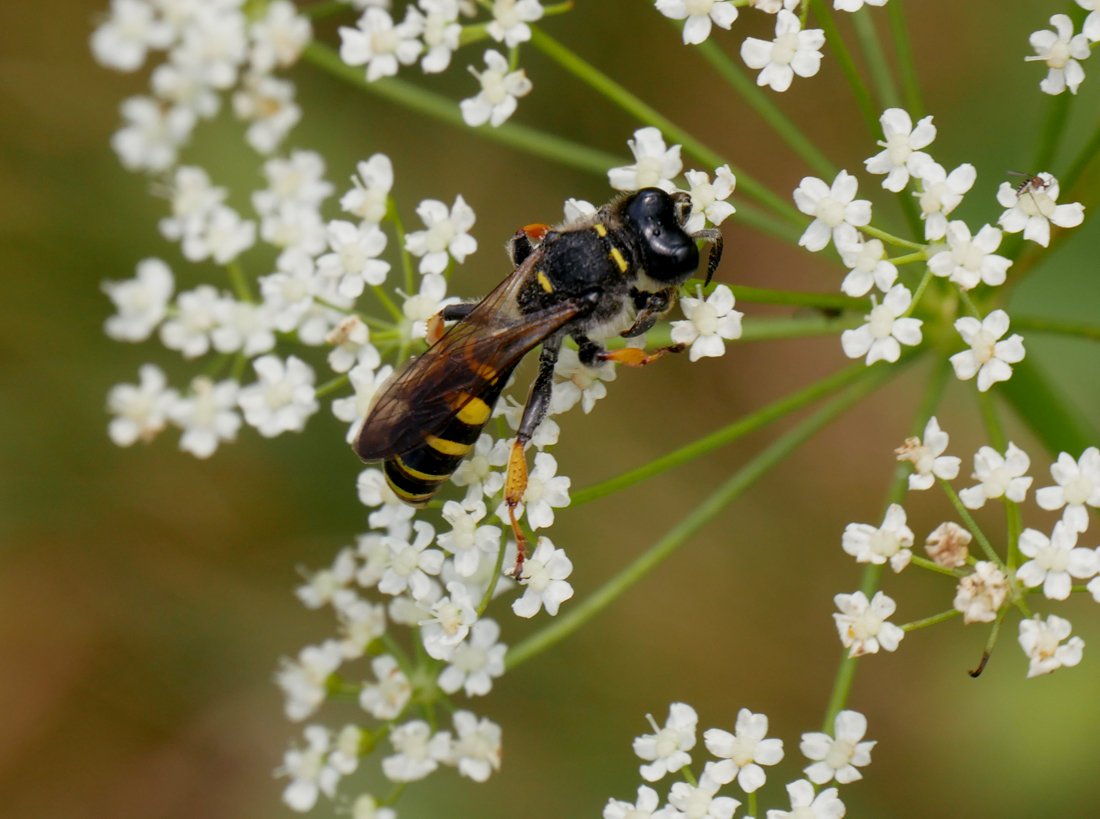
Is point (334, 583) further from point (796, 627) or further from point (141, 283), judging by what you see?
point (796, 627)

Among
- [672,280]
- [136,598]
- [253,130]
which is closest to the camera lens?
[672,280]

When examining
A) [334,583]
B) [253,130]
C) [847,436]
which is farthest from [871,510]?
[253,130]

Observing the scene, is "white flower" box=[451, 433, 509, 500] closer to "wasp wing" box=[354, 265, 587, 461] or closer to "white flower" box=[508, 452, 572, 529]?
"white flower" box=[508, 452, 572, 529]

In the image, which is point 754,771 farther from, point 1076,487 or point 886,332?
point 886,332

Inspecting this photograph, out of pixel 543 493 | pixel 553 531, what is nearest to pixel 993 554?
pixel 543 493

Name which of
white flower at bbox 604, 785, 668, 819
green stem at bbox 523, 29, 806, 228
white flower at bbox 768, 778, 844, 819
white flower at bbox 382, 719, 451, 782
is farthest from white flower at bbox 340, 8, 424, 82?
white flower at bbox 768, 778, 844, 819

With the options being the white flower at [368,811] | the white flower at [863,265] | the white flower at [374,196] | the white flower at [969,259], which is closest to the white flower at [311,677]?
the white flower at [368,811]
